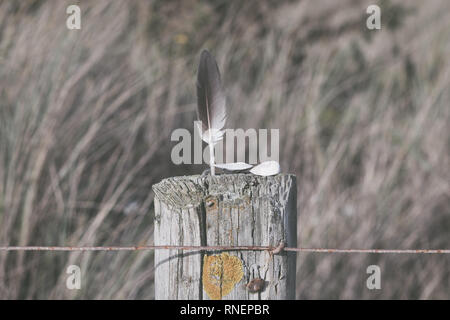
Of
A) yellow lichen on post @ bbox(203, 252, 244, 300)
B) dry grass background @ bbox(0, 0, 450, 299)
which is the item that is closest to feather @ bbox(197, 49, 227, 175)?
yellow lichen on post @ bbox(203, 252, 244, 300)

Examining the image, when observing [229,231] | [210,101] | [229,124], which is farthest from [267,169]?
[229,124]

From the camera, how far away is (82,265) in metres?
2.82

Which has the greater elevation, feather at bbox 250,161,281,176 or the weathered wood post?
feather at bbox 250,161,281,176

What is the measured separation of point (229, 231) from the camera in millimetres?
1337

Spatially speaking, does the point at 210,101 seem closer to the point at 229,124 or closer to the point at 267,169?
the point at 267,169

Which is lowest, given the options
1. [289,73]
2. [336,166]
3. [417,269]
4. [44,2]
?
[417,269]

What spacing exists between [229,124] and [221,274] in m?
2.45

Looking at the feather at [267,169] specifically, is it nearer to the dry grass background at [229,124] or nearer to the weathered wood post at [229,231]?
the weathered wood post at [229,231]

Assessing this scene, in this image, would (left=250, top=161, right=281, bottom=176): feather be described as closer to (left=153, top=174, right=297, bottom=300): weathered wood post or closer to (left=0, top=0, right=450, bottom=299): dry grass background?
(left=153, top=174, right=297, bottom=300): weathered wood post

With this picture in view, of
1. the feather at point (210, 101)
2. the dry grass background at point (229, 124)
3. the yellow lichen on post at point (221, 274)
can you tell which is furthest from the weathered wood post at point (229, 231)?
the dry grass background at point (229, 124)

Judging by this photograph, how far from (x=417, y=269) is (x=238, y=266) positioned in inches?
105

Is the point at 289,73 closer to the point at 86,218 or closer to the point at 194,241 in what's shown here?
the point at 86,218

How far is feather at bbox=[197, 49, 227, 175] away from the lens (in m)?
1.60
